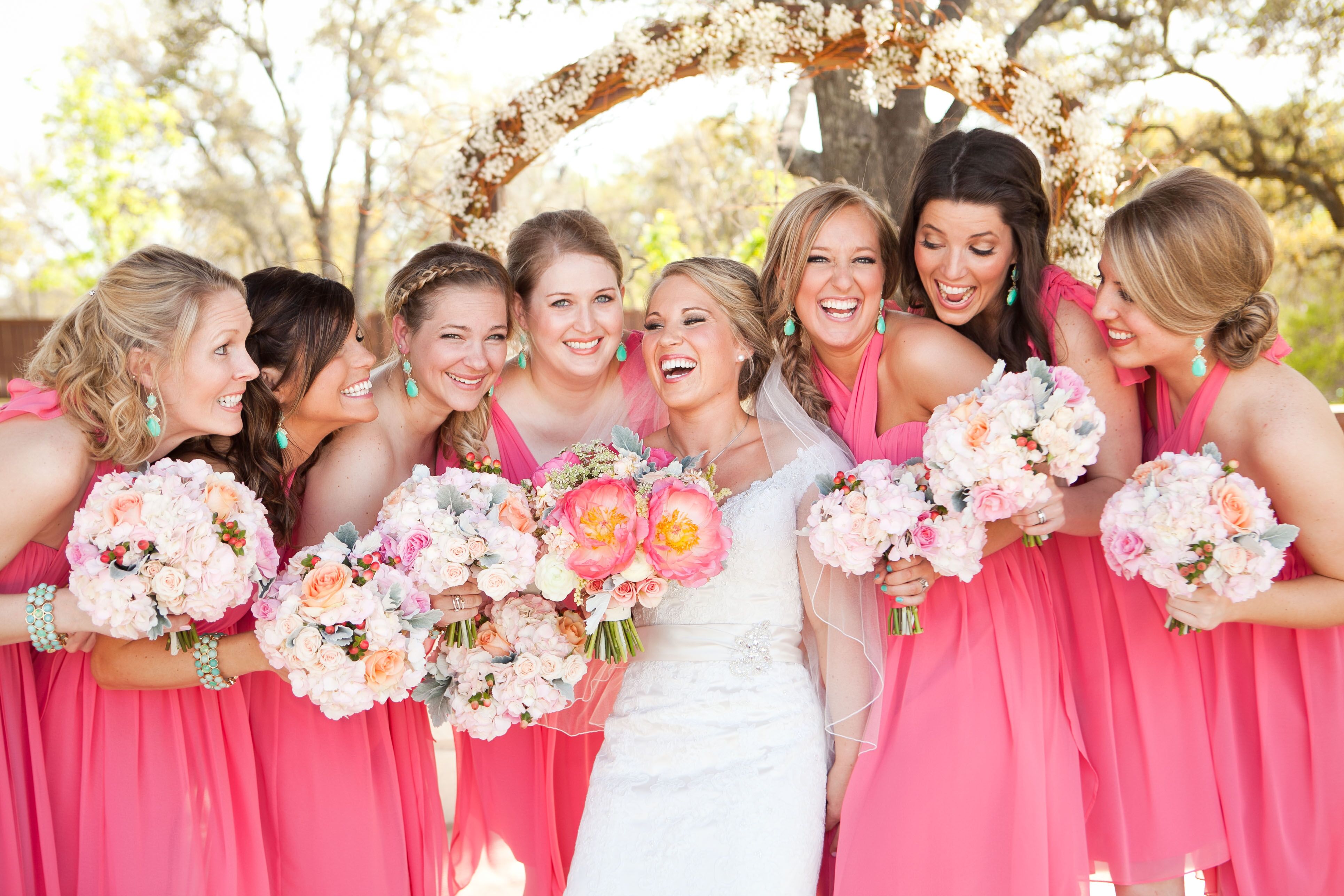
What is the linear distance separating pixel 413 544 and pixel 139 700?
1.08 meters

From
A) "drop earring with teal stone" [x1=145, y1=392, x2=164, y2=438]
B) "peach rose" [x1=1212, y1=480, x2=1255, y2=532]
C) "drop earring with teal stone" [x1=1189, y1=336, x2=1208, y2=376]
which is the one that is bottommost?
"peach rose" [x1=1212, y1=480, x2=1255, y2=532]

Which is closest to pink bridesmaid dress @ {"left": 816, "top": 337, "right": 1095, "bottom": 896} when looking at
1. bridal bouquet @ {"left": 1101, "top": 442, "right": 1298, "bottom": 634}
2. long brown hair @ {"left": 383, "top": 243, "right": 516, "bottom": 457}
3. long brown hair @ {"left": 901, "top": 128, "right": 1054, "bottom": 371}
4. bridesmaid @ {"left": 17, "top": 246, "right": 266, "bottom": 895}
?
bridal bouquet @ {"left": 1101, "top": 442, "right": 1298, "bottom": 634}

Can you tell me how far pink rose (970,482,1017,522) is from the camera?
3.04 meters

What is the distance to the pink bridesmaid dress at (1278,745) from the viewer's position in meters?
3.38

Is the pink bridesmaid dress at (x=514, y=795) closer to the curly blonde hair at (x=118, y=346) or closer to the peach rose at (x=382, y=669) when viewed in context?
the peach rose at (x=382, y=669)

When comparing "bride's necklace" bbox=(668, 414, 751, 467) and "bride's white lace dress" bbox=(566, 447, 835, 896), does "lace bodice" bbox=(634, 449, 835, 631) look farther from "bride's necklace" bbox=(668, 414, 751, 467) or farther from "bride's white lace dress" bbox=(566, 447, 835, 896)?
"bride's necklace" bbox=(668, 414, 751, 467)

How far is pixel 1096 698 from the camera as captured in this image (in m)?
3.68

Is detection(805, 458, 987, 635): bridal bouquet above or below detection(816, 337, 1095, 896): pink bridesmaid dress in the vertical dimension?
above

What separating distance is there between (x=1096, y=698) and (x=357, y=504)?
115 inches

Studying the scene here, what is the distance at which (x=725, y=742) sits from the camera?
3.33 metres

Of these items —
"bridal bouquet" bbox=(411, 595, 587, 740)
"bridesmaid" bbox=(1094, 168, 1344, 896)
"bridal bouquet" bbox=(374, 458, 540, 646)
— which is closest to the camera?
"bridal bouquet" bbox=(374, 458, 540, 646)

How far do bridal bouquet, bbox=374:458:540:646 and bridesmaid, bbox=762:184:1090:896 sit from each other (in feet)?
4.11

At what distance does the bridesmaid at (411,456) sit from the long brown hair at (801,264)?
1180 mm

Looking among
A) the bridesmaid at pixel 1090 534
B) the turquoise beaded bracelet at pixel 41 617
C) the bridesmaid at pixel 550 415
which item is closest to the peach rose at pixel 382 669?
the turquoise beaded bracelet at pixel 41 617
